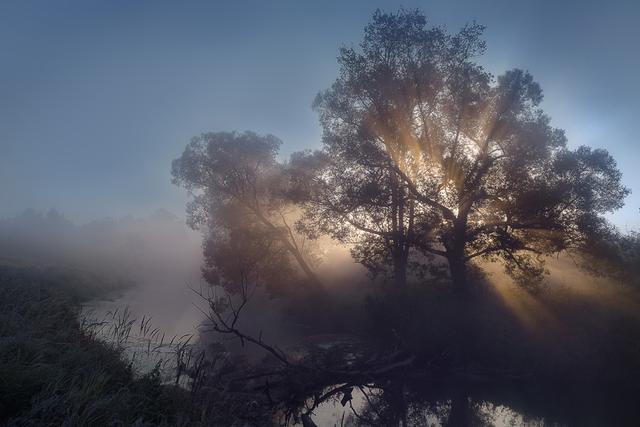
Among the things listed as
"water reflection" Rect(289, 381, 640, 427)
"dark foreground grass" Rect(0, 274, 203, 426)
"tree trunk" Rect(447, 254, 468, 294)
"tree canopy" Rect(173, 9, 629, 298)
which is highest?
"tree canopy" Rect(173, 9, 629, 298)

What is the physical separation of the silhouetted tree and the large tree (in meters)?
7.29

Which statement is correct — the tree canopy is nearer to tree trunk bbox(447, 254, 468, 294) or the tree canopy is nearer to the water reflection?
tree trunk bbox(447, 254, 468, 294)

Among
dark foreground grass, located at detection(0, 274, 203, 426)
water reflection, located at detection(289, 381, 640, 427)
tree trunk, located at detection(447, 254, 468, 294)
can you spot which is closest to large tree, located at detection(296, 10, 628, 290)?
tree trunk, located at detection(447, 254, 468, 294)

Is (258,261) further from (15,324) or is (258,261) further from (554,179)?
(15,324)

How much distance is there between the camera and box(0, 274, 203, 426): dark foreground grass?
5.58 metres

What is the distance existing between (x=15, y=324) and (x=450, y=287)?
18573mm

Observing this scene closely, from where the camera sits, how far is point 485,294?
2108cm

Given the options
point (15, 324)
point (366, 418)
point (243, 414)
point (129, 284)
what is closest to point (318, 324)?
point (366, 418)

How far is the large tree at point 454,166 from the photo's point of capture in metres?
18.7

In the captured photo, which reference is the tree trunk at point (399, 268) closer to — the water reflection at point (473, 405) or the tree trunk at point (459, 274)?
the tree trunk at point (459, 274)

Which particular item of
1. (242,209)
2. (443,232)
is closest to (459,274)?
(443,232)

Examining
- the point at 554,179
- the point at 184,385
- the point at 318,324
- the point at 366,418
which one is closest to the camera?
the point at 184,385

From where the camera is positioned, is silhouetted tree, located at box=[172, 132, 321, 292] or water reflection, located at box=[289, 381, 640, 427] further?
silhouetted tree, located at box=[172, 132, 321, 292]

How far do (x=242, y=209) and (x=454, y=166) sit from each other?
1621 cm
